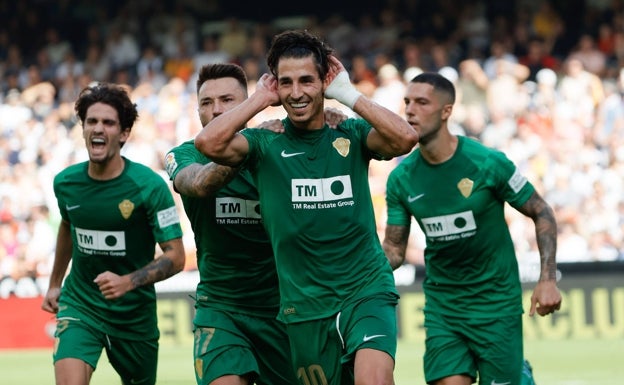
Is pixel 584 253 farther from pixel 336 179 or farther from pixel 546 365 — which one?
pixel 336 179

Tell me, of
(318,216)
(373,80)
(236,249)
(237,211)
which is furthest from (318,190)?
(373,80)

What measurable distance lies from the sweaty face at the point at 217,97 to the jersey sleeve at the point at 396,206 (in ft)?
4.53

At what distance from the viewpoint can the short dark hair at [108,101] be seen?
920cm

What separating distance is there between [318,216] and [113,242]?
2.26 metres

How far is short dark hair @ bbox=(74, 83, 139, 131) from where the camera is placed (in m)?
9.20

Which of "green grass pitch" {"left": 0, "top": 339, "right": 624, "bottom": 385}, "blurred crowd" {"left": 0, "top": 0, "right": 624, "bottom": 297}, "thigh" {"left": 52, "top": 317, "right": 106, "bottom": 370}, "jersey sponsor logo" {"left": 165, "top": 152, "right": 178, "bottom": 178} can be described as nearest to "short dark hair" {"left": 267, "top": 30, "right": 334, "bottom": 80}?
"jersey sponsor logo" {"left": 165, "top": 152, "right": 178, "bottom": 178}

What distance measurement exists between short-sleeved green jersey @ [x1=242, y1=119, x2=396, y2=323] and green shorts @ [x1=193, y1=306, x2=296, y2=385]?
67 cm

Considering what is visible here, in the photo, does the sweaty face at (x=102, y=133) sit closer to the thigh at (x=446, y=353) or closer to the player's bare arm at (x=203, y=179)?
the player's bare arm at (x=203, y=179)

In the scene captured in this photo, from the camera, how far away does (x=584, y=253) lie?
18031 millimetres

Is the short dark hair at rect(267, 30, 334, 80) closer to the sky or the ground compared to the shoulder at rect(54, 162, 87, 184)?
closer to the sky

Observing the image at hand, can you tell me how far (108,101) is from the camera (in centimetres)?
920

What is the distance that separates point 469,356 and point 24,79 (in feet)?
57.7

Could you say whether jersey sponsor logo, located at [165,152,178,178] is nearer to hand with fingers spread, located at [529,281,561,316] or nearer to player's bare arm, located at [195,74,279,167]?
player's bare arm, located at [195,74,279,167]

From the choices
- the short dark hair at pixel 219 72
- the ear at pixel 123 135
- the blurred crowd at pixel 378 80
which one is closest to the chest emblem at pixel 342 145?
the short dark hair at pixel 219 72
